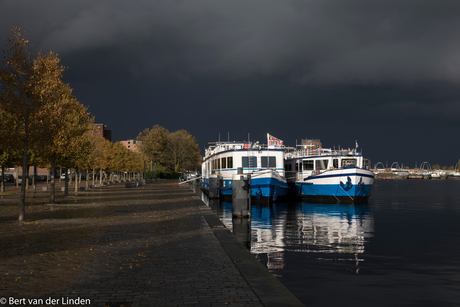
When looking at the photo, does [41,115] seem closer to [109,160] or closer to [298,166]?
[298,166]

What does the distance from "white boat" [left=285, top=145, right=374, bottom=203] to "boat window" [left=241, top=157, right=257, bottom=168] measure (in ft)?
21.2

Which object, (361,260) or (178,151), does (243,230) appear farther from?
(178,151)

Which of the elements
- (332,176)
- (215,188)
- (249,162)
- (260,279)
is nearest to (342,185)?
(332,176)

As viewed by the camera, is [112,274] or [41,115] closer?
[112,274]

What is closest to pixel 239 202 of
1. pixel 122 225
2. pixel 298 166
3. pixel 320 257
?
pixel 122 225

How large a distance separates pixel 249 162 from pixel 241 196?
55.8ft

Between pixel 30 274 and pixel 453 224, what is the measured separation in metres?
23.8

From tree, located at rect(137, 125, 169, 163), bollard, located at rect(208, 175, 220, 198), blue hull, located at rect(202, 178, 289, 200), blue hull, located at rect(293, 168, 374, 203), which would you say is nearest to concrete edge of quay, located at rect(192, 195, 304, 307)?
blue hull, located at rect(202, 178, 289, 200)

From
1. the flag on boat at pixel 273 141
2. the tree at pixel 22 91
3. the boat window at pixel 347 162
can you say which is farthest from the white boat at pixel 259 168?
the tree at pixel 22 91

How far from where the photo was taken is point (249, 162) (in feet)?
129

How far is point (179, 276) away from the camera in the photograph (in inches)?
320

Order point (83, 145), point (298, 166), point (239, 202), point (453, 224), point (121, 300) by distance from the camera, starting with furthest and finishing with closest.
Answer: point (298, 166), point (83, 145), point (453, 224), point (239, 202), point (121, 300)

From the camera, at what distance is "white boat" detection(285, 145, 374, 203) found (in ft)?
128

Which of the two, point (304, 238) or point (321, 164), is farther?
point (321, 164)
